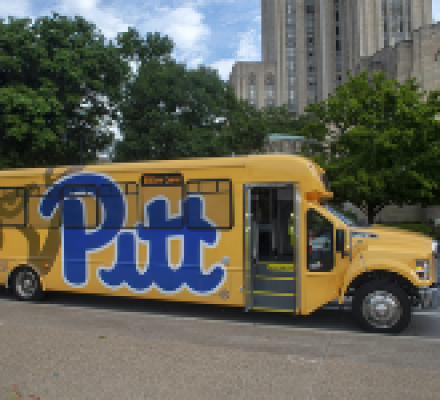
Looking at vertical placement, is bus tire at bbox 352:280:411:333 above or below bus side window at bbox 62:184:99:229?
below

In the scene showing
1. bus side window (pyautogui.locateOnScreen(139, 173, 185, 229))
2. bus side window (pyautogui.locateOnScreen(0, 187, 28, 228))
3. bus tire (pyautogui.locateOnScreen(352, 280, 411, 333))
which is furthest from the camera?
bus side window (pyautogui.locateOnScreen(0, 187, 28, 228))


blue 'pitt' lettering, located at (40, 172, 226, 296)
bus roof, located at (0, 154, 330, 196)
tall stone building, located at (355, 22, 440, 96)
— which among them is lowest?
blue 'pitt' lettering, located at (40, 172, 226, 296)

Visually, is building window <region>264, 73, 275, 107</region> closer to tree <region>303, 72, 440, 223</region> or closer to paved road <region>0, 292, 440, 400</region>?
tree <region>303, 72, 440, 223</region>

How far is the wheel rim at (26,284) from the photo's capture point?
9.90 meters

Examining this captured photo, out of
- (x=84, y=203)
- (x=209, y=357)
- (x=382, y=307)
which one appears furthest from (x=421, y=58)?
(x=209, y=357)

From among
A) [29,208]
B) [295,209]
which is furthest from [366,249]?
[29,208]

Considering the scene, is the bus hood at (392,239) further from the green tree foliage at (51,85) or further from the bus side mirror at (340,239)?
the green tree foliage at (51,85)

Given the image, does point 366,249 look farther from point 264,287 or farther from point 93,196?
point 93,196

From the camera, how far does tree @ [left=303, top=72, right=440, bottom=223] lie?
19.0 m

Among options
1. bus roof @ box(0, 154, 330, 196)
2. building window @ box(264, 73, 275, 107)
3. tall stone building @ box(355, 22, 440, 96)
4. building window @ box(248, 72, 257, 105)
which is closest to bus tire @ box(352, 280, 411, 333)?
bus roof @ box(0, 154, 330, 196)

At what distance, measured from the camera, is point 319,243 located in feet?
25.0

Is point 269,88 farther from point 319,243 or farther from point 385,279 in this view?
point 385,279

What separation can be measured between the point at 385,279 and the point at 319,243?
1.19 meters

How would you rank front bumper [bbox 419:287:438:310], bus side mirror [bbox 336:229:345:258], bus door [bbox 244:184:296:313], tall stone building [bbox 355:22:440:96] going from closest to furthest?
front bumper [bbox 419:287:438:310] → bus side mirror [bbox 336:229:345:258] → bus door [bbox 244:184:296:313] → tall stone building [bbox 355:22:440:96]
